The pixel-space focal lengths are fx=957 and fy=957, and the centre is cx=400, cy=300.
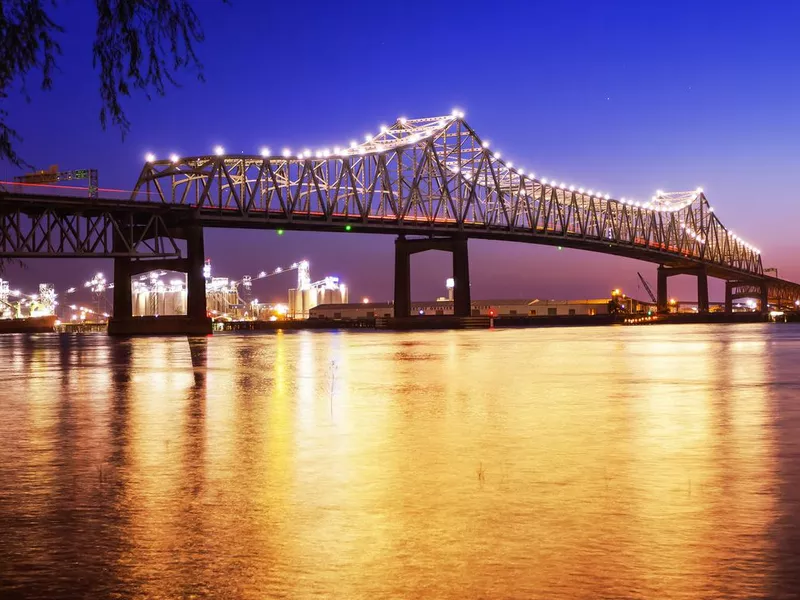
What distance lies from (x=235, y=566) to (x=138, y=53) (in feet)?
16.0

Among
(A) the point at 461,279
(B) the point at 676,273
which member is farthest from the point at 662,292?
(A) the point at 461,279

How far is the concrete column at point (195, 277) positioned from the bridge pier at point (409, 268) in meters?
27.9

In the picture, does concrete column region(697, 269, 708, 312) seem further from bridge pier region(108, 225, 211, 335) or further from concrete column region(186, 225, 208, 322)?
bridge pier region(108, 225, 211, 335)

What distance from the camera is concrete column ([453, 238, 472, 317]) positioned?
118 meters

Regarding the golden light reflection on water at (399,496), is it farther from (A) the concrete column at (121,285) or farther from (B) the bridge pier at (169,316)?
(A) the concrete column at (121,285)

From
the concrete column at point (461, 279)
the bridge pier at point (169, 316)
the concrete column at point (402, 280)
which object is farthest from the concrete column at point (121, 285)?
the concrete column at point (461, 279)

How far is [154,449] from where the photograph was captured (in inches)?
491

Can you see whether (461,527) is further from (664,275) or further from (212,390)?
(664,275)

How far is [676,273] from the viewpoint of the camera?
188m

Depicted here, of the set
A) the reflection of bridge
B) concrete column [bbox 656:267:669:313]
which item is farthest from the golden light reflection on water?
concrete column [bbox 656:267:669:313]

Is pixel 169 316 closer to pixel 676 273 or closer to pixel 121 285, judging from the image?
pixel 121 285

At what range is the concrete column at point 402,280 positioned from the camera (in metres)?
115

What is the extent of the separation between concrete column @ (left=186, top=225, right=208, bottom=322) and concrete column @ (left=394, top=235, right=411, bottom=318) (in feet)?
91.5

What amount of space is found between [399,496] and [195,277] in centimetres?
8592
